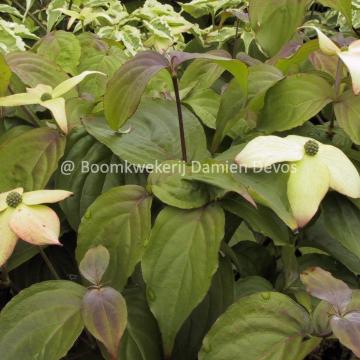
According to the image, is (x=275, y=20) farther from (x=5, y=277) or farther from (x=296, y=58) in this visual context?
(x=5, y=277)

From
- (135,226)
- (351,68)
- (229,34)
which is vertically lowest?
(229,34)

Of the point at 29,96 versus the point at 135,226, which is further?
the point at 29,96

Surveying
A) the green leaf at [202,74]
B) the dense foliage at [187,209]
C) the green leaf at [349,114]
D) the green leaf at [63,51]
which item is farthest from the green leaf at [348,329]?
the green leaf at [63,51]

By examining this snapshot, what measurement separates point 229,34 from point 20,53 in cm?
59

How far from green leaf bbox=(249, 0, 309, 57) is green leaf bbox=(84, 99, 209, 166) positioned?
214mm

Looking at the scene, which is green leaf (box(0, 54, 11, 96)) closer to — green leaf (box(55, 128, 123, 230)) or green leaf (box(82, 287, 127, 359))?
green leaf (box(55, 128, 123, 230))

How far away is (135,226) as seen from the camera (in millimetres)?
658

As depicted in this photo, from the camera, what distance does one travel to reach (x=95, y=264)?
1.97 feet

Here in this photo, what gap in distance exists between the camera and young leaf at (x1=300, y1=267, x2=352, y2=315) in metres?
0.57

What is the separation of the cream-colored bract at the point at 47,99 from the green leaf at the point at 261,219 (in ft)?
0.75

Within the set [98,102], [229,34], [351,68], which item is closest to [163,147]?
[98,102]

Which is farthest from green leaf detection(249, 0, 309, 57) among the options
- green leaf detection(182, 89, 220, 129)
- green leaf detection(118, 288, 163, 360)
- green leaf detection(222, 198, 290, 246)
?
green leaf detection(118, 288, 163, 360)

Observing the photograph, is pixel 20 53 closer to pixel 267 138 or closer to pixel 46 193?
pixel 46 193

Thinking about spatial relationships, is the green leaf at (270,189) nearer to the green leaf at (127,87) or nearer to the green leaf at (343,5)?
the green leaf at (127,87)
